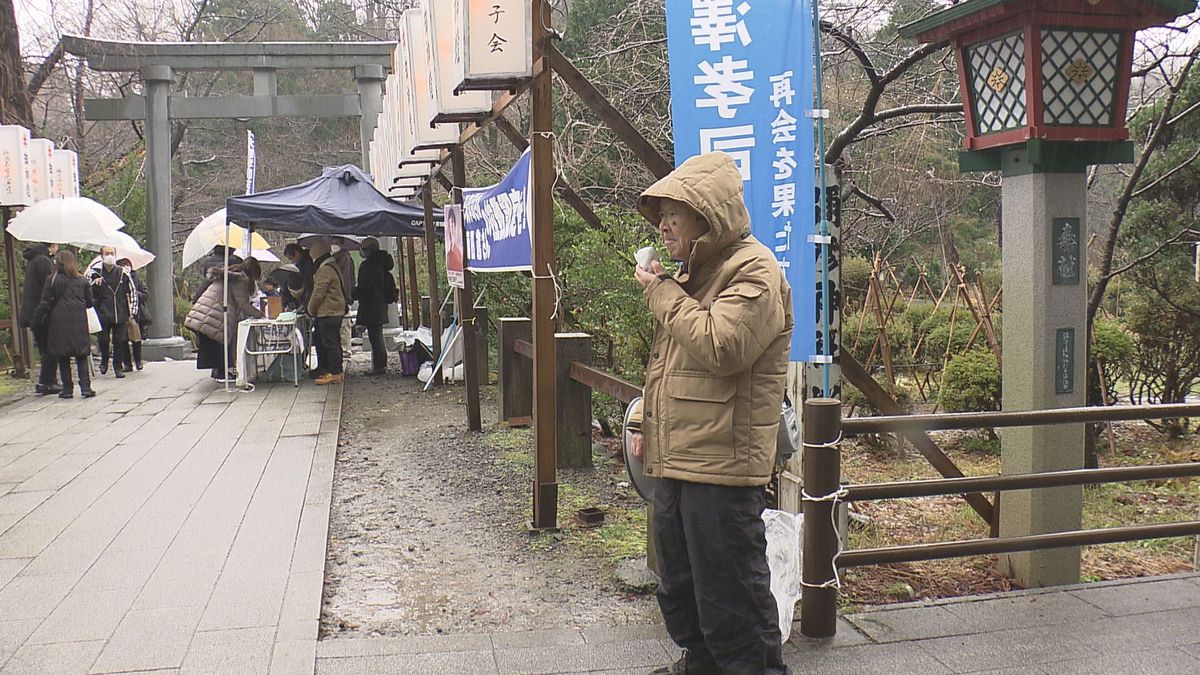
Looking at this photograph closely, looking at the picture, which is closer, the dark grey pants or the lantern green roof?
the dark grey pants

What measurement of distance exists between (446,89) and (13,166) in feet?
30.2

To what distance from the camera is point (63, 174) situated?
14.6 meters

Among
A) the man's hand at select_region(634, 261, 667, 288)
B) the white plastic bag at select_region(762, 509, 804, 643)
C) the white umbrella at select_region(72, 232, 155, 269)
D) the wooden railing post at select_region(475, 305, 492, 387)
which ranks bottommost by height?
the white plastic bag at select_region(762, 509, 804, 643)

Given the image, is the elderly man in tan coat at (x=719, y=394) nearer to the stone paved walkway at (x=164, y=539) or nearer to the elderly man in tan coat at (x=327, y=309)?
the stone paved walkway at (x=164, y=539)

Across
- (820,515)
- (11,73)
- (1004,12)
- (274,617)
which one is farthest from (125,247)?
(1004,12)

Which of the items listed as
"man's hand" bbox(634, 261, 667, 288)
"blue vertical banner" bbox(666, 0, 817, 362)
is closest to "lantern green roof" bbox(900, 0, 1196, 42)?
"blue vertical banner" bbox(666, 0, 817, 362)

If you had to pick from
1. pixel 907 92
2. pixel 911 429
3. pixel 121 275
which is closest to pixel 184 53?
pixel 121 275

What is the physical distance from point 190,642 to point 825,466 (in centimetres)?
Result: 266

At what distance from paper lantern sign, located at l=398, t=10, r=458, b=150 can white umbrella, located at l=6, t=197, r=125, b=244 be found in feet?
18.6

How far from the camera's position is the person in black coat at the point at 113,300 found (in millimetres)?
13867

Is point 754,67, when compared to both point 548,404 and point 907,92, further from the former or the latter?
point 907,92

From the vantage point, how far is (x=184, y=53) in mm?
17359

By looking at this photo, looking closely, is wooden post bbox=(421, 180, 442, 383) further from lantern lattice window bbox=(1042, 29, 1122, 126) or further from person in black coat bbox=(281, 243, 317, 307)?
lantern lattice window bbox=(1042, 29, 1122, 126)

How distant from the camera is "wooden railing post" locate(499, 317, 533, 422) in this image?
8820 millimetres
